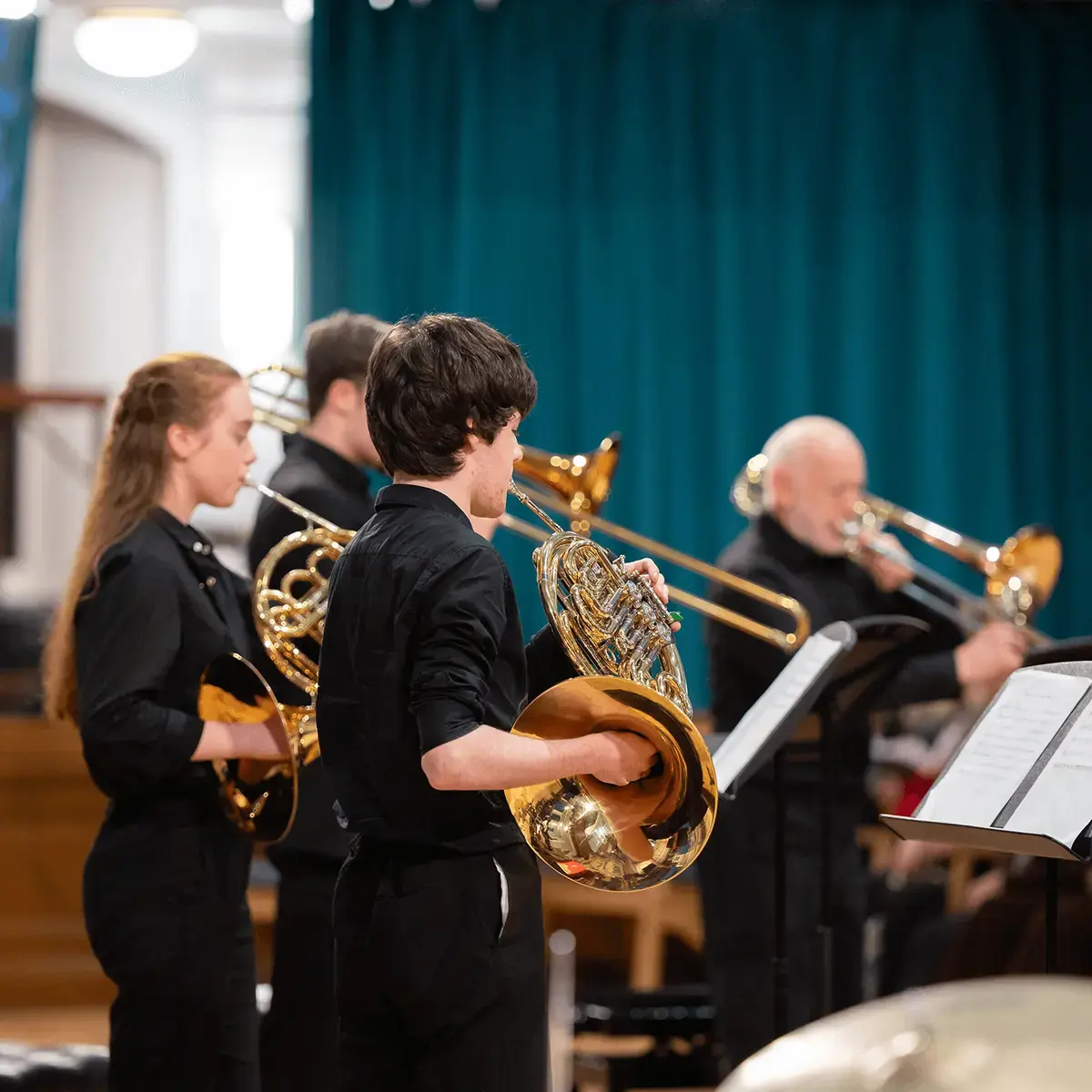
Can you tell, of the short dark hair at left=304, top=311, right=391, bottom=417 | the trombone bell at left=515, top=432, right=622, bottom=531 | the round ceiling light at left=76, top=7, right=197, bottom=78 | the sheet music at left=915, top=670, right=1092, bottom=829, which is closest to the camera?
the sheet music at left=915, top=670, right=1092, bottom=829

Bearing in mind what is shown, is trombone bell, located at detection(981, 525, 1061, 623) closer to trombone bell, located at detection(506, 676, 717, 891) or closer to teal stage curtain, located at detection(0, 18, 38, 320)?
trombone bell, located at detection(506, 676, 717, 891)

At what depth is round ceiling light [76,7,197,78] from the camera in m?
6.38

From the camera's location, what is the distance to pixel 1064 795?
6.91ft

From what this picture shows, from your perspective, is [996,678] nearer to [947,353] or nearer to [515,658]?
[515,658]

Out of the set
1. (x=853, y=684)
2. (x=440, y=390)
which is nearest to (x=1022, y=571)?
(x=853, y=684)

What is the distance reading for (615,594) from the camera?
6.62ft

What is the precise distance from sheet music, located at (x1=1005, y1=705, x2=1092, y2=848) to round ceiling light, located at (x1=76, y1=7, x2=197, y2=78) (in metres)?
5.35

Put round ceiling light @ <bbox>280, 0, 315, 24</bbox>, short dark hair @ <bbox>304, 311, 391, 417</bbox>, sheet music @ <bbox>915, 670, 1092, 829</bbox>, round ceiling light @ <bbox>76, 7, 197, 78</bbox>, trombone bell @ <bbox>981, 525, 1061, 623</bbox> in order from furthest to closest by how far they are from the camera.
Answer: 1. round ceiling light @ <bbox>280, 0, 315, 24</bbox>
2. round ceiling light @ <bbox>76, 7, 197, 78</bbox>
3. trombone bell @ <bbox>981, 525, 1061, 623</bbox>
4. short dark hair @ <bbox>304, 311, 391, 417</bbox>
5. sheet music @ <bbox>915, 670, 1092, 829</bbox>

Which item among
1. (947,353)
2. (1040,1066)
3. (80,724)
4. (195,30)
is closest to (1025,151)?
(947,353)

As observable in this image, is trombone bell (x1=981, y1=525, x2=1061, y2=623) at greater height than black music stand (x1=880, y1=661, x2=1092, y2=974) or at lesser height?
greater

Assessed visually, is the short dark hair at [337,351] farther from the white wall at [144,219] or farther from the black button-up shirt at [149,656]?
the white wall at [144,219]

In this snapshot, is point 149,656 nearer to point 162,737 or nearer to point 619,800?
point 162,737

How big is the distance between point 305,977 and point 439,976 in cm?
95

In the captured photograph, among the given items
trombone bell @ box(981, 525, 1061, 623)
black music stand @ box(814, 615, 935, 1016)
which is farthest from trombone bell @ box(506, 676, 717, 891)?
trombone bell @ box(981, 525, 1061, 623)
